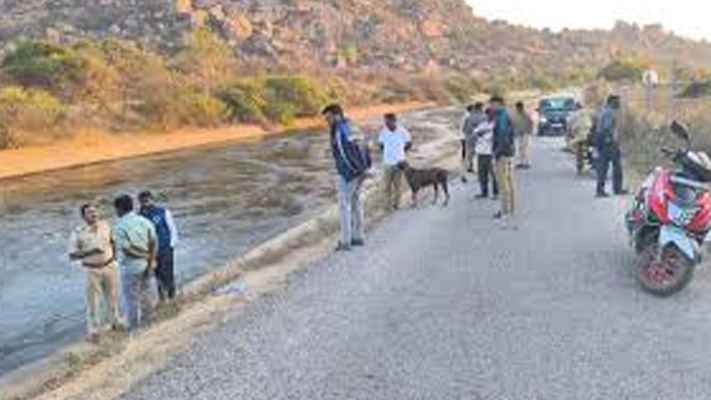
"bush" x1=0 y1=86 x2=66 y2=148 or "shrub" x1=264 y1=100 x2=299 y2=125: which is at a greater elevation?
"bush" x1=0 y1=86 x2=66 y2=148

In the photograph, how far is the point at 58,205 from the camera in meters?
31.5

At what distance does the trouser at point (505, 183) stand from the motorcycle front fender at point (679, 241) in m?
6.55

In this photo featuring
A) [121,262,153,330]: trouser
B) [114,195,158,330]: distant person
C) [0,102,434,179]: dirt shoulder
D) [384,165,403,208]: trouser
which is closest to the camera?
[114,195,158,330]: distant person

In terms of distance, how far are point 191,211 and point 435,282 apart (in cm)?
1642

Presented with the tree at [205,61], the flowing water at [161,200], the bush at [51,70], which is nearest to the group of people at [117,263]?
the flowing water at [161,200]

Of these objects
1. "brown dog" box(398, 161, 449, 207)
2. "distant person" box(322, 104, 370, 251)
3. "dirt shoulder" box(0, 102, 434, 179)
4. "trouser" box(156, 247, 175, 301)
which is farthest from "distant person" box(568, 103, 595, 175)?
"dirt shoulder" box(0, 102, 434, 179)

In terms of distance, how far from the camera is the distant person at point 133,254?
12633mm

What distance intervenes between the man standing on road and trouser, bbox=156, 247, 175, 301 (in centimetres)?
1000

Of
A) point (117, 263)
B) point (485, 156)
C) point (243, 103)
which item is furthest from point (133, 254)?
point (243, 103)

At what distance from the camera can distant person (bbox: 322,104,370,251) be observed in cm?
1567

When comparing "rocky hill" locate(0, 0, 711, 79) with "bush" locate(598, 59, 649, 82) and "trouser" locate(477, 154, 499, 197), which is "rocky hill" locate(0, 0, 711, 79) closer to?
"bush" locate(598, 59, 649, 82)

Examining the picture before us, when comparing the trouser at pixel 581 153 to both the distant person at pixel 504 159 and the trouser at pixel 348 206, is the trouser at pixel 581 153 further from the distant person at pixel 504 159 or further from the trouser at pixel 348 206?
the trouser at pixel 348 206

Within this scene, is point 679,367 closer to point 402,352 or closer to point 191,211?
point 402,352

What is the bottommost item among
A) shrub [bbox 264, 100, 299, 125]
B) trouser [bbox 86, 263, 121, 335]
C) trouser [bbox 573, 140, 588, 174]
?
shrub [bbox 264, 100, 299, 125]
